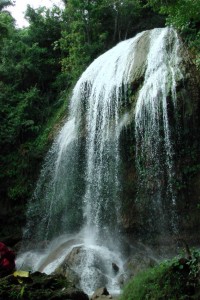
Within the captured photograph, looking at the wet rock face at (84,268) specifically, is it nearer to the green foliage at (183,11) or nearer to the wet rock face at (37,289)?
the wet rock face at (37,289)

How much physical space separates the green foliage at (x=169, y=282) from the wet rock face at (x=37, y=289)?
1002 millimetres

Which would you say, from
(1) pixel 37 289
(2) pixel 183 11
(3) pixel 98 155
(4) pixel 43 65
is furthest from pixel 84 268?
(4) pixel 43 65

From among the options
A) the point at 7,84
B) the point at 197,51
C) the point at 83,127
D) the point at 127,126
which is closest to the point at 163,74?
the point at 197,51

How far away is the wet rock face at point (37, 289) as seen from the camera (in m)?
5.58

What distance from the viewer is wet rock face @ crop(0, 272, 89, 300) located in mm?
5578

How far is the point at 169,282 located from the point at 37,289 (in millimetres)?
2208

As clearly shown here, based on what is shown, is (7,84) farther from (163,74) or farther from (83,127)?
(163,74)

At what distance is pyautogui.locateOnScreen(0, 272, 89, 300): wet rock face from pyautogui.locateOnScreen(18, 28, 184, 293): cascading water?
2615mm

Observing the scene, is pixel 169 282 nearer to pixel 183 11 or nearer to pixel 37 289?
pixel 37 289

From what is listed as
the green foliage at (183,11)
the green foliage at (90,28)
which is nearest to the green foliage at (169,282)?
the green foliage at (183,11)

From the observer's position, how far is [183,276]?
5.05m

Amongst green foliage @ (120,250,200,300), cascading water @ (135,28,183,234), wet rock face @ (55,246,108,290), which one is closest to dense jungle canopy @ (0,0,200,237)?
cascading water @ (135,28,183,234)

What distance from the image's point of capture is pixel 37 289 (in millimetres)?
5832

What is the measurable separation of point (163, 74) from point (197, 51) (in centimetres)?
123
